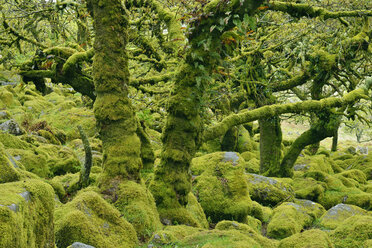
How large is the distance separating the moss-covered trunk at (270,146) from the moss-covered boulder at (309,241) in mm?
8945

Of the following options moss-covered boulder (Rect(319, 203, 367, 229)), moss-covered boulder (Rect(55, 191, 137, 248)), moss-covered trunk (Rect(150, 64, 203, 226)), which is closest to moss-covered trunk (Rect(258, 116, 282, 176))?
moss-covered boulder (Rect(319, 203, 367, 229))

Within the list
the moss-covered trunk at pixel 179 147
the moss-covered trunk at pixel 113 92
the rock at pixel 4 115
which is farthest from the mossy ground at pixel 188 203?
the rock at pixel 4 115

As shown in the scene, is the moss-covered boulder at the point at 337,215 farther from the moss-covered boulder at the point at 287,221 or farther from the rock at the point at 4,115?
the rock at the point at 4,115

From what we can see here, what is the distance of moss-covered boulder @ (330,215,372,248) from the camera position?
227 inches

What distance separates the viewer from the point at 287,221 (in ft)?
27.6

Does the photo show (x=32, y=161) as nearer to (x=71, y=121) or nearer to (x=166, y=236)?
(x=166, y=236)

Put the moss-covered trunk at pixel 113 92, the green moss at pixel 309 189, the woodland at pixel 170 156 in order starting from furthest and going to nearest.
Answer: the green moss at pixel 309 189 → the moss-covered trunk at pixel 113 92 → the woodland at pixel 170 156

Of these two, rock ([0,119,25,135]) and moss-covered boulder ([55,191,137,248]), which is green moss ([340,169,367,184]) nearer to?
moss-covered boulder ([55,191,137,248])

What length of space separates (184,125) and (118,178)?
168cm

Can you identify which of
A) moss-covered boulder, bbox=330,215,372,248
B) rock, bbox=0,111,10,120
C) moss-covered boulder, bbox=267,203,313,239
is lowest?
moss-covered boulder, bbox=267,203,313,239

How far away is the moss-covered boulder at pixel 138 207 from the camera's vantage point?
5509mm

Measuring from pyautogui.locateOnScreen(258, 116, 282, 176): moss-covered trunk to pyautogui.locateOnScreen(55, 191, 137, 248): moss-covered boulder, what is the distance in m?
9.82

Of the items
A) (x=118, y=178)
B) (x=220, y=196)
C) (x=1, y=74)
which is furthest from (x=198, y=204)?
(x=1, y=74)

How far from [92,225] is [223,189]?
4701mm
